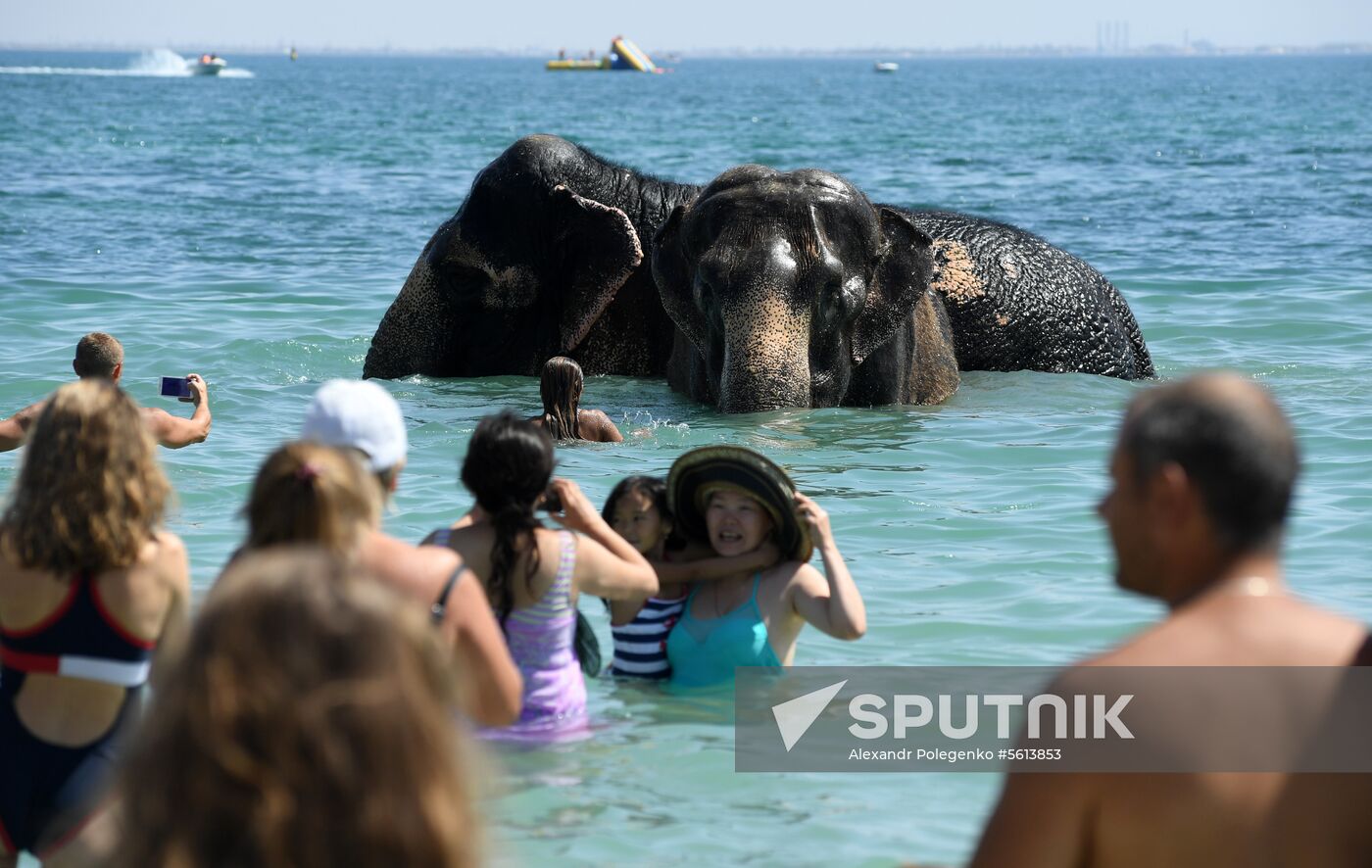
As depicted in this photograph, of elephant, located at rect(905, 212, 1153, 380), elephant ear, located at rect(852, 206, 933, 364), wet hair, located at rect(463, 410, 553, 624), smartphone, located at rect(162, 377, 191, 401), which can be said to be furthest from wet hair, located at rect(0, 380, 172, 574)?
elephant, located at rect(905, 212, 1153, 380)

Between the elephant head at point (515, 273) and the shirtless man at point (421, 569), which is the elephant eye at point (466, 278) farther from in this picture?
the shirtless man at point (421, 569)

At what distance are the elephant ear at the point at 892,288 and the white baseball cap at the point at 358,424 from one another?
634 centimetres

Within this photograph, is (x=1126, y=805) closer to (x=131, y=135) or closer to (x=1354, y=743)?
(x=1354, y=743)

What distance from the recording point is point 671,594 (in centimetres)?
619

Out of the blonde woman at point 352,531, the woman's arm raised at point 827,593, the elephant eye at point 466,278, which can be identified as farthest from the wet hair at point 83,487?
the elephant eye at point 466,278

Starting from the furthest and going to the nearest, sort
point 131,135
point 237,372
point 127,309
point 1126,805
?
point 131,135, point 127,309, point 237,372, point 1126,805

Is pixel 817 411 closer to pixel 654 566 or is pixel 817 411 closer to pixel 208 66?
pixel 654 566

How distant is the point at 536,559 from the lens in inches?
199

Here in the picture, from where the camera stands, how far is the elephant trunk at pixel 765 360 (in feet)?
32.1

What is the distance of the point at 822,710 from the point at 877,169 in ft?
124

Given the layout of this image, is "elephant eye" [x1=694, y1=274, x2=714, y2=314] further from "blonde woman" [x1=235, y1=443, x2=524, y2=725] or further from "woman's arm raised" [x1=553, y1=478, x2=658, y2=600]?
"blonde woman" [x1=235, y1=443, x2=524, y2=725]

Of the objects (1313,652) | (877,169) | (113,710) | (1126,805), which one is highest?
(1313,652)

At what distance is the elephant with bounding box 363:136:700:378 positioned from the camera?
11875mm

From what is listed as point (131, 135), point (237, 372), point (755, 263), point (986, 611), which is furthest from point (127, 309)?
point (131, 135)
